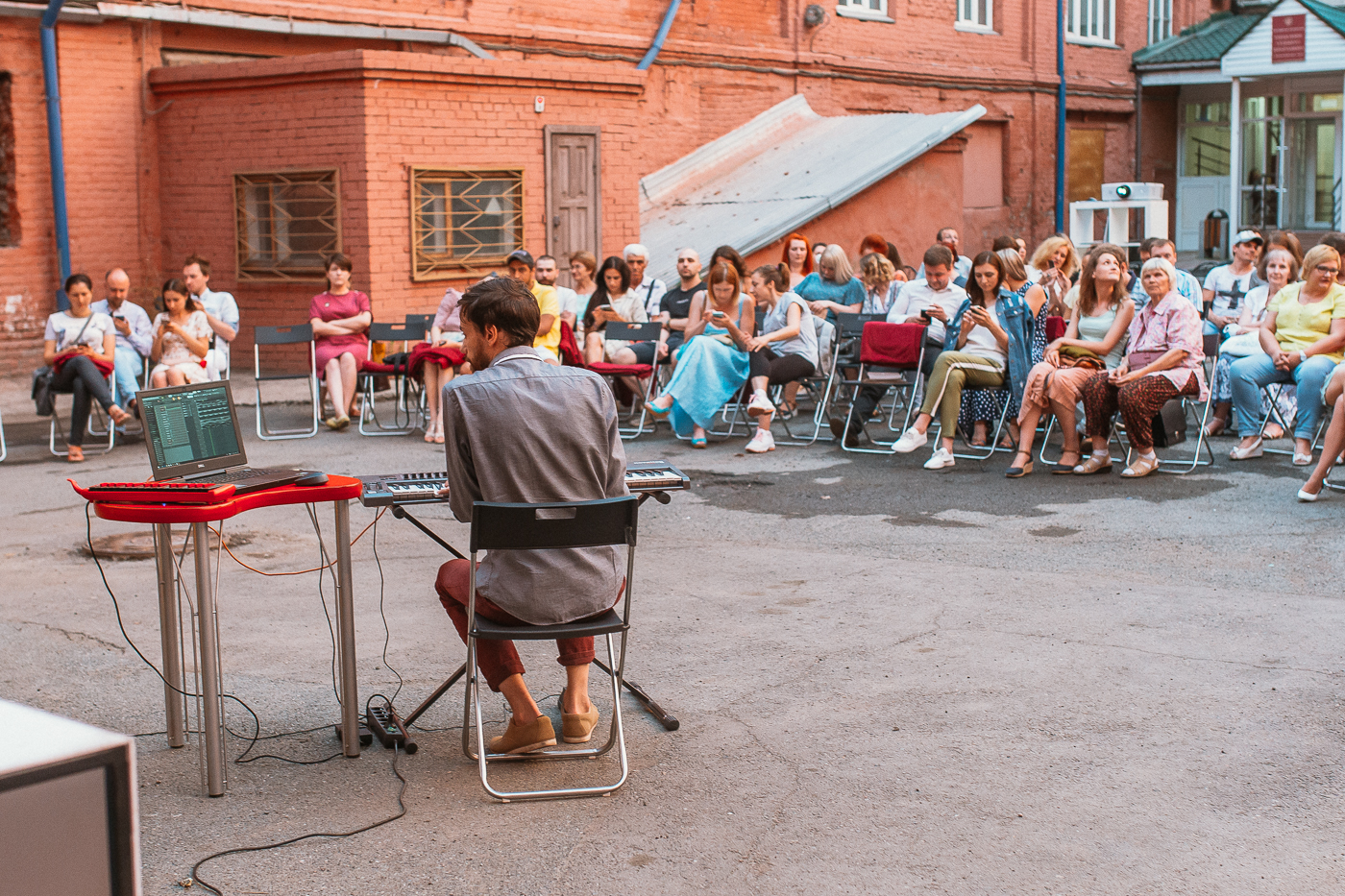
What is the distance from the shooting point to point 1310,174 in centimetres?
2728

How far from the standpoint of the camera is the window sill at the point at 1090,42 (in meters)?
26.8

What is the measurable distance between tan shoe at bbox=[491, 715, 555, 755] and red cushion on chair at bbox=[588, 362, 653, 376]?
6.55 m

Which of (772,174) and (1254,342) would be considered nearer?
(1254,342)

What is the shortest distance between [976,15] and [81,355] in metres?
18.5

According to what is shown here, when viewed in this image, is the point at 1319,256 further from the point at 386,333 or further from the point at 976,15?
the point at 976,15

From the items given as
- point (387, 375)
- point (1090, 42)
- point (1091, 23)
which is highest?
point (1091, 23)

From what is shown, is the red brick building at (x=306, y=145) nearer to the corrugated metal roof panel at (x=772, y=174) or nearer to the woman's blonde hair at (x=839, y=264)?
the corrugated metal roof panel at (x=772, y=174)

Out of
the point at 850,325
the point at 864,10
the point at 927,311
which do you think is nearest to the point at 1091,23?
the point at 864,10

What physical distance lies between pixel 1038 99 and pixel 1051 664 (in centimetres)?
2224

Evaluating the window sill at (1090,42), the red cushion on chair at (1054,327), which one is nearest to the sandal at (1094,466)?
the red cushion on chair at (1054,327)

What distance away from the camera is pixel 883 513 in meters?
8.28

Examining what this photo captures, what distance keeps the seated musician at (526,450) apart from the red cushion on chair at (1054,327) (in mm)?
6170

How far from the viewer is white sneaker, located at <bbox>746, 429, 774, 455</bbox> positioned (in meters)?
10.5

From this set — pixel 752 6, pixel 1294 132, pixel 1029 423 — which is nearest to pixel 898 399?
pixel 1029 423
